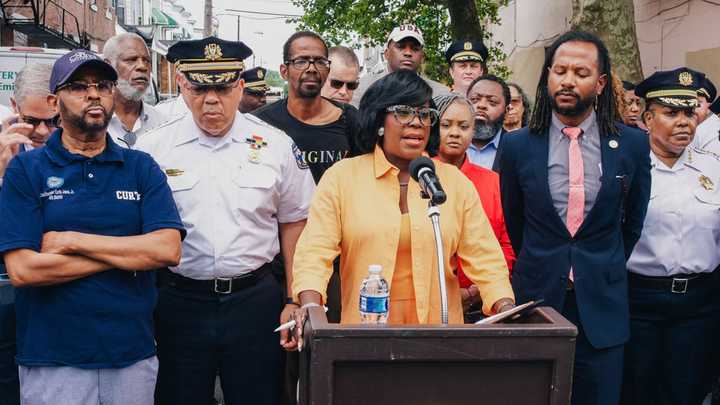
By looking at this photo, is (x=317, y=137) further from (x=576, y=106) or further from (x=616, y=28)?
(x=616, y=28)

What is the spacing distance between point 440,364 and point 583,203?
1802 millimetres

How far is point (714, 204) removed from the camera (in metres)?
4.76

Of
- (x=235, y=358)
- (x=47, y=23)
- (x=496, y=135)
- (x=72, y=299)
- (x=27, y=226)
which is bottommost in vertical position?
(x=235, y=358)

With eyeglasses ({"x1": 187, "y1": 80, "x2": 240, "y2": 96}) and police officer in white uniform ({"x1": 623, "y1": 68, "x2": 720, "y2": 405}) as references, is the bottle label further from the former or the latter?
police officer in white uniform ({"x1": 623, "y1": 68, "x2": 720, "y2": 405})

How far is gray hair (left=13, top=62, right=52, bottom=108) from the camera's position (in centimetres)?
463

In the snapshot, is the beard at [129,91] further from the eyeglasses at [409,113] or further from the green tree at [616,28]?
the green tree at [616,28]

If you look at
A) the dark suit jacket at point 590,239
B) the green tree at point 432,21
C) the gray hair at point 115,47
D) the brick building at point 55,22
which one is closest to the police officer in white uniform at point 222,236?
the dark suit jacket at point 590,239

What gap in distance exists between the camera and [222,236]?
410cm

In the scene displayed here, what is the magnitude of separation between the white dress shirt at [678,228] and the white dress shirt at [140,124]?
126 inches

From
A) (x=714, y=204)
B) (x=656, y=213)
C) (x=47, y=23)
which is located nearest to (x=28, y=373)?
(x=656, y=213)

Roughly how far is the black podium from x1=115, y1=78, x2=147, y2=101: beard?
3.59m

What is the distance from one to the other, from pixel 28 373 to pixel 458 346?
2.10 meters

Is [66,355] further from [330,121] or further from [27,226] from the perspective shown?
[330,121]

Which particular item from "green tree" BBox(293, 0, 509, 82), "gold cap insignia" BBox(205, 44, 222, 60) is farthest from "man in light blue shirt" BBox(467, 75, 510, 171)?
"green tree" BBox(293, 0, 509, 82)
